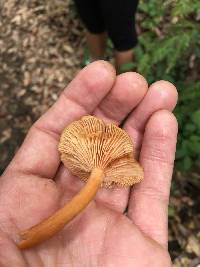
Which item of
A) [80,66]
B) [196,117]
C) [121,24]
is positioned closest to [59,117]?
[196,117]

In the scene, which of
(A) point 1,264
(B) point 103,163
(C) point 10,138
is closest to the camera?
(A) point 1,264

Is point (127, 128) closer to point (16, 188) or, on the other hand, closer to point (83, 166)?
point (83, 166)

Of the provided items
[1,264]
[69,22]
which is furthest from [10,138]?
[1,264]

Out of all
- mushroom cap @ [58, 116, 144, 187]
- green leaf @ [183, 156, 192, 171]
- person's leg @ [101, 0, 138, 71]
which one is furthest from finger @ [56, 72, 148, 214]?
person's leg @ [101, 0, 138, 71]

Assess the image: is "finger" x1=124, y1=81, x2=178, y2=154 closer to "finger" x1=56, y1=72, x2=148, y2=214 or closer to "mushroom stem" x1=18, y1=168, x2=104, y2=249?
"finger" x1=56, y1=72, x2=148, y2=214

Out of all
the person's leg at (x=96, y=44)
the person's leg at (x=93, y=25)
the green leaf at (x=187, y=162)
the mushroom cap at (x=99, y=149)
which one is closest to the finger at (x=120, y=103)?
the mushroom cap at (x=99, y=149)

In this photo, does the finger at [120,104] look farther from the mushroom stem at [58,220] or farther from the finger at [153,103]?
the mushroom stem at [58,220]
